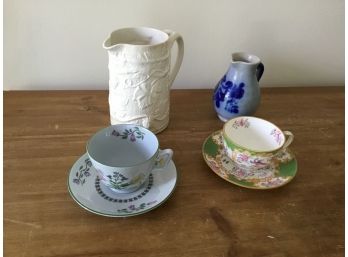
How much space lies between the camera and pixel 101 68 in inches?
28.2

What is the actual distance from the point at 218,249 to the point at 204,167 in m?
0.15

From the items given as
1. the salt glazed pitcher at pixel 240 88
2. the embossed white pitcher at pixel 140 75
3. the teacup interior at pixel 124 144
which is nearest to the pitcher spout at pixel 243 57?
the salt glazed pitcher at pixel 240 88

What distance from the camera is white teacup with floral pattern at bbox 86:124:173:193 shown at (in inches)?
17.2

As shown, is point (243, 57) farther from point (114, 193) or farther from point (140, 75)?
point (114, 193)

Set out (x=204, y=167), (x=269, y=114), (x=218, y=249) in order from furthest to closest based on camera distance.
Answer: (x=269, y=114), (x=204, y=167), (x=218, y=249)

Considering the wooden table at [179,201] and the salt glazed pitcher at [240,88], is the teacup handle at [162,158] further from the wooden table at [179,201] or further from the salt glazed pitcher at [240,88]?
the salt glazed pitcher at [240,88]

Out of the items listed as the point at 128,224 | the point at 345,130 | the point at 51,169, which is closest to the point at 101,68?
the point at 51,169

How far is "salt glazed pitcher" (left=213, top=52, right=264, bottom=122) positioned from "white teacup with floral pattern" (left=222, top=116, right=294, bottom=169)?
0.13 ft

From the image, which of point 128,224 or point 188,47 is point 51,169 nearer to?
point 128,224

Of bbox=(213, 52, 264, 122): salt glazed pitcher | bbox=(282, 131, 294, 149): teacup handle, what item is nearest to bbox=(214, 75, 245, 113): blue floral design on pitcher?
bbox=(213, 52, 264, 122): salt glazed pitcher

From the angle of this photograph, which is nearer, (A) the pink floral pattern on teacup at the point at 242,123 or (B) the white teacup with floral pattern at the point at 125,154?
(B) the white teacup with floral pattern at the point at 125,154

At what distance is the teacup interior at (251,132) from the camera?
0.56 metres

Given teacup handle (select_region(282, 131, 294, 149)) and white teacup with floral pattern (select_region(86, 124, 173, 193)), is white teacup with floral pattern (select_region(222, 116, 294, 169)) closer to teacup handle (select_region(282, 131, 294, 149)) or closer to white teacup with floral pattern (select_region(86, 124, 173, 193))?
teacup handle (select_region(282, 131, 294, 149))

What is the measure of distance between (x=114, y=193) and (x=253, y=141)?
252mm
